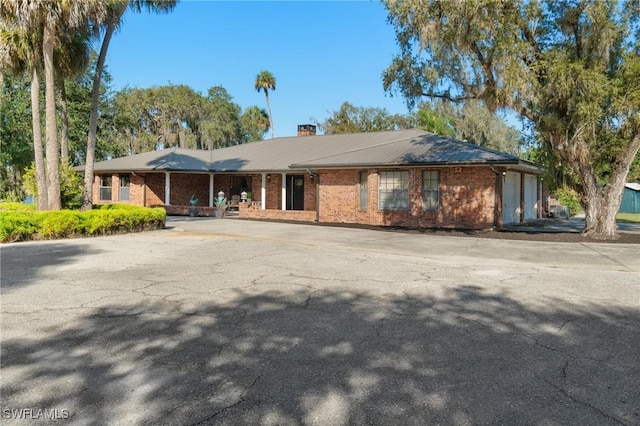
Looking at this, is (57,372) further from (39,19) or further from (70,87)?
(70,87)

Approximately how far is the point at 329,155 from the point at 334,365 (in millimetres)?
20476

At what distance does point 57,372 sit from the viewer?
373 cm

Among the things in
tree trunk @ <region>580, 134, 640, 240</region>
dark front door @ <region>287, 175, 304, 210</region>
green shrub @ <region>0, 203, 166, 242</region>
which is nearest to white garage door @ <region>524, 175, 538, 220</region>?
tree trunk @ <region>580, 134, 640, 240</region>

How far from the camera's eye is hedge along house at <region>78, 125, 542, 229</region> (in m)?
17.6

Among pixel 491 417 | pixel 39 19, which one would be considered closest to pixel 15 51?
pixel 39 19

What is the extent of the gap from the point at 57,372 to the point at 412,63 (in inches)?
538

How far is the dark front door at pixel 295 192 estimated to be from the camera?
24859mm

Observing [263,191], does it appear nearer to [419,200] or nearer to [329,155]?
[329,155]

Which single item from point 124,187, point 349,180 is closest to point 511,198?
point 349,180

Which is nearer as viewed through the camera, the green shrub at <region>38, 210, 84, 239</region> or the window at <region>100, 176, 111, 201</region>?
the green shrub at <region>38, 210, 84, 239</region>

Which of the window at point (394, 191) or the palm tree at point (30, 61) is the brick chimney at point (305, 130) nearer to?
the window at point (394, 191)

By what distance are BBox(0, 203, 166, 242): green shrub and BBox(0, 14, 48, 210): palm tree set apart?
6.02 feet

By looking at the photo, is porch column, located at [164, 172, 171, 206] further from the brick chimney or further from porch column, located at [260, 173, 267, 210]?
the brick chimney

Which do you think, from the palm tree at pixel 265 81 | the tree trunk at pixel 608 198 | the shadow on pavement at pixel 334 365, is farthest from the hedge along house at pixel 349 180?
the palm tree at pixel 265 81
